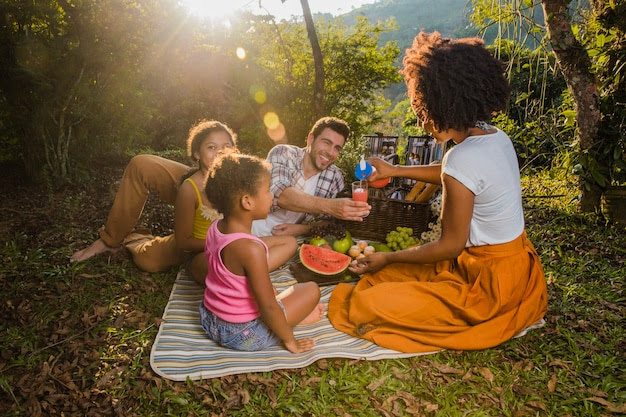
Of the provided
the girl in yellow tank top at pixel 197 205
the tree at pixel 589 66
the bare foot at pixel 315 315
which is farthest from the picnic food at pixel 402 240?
the tree at pixel 589 66

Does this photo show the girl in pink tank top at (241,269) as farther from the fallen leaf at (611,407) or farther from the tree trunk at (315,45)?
the tree trunk at (315,45)

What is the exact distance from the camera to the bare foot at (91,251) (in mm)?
3781

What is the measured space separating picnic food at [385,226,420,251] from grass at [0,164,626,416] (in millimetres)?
1238

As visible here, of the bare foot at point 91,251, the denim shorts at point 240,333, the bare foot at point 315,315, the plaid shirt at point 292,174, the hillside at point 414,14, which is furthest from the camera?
the hillside at point 414,14

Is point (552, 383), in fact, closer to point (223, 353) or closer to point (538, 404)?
point (538, 404)

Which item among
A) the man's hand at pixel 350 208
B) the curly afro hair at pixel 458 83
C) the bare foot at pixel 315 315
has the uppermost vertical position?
the curly afro hair at pixel 458 83

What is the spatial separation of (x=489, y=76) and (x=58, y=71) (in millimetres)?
5248

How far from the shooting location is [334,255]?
138 inches

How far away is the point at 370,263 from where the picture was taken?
2990 mm

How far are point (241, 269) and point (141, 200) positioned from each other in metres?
2.07

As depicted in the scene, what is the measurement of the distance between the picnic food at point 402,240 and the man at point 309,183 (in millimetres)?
386

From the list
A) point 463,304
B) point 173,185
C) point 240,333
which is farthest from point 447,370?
point 173,185

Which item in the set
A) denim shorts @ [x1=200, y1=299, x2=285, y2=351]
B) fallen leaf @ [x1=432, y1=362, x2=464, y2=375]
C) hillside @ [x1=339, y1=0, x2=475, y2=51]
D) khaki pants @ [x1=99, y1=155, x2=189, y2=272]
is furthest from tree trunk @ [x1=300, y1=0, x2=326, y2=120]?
hillside @ [x1=339, y1=0, x2=475, y2=51]

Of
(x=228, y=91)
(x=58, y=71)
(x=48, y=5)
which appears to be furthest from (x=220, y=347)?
(x=228, y=91)
